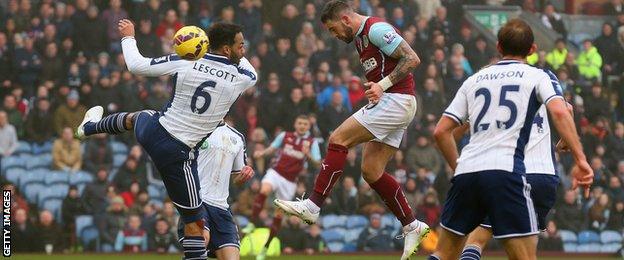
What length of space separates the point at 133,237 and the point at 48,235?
1413 mm

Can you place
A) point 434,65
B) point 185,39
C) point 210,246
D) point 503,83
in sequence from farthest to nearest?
point 434,65, point 210,246, point 185,39, point 503,83

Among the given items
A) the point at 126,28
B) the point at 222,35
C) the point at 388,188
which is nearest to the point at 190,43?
the point at 222,35

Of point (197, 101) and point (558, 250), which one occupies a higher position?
point (197, 101)

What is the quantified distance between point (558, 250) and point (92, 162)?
8476 millimetres

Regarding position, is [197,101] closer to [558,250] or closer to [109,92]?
[109,92]

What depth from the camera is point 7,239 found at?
640 inches

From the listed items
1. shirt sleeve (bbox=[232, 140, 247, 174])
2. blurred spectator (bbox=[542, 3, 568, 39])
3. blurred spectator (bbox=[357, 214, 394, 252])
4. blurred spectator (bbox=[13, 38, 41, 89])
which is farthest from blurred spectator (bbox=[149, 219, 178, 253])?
blurred spectator (bbox=[542, 3, 568, 39])

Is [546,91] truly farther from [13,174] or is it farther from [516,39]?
[13,174]

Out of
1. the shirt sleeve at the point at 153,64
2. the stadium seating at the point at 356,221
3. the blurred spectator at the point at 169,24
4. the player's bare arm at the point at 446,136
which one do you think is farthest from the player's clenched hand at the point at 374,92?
the blurred spectator at the point at 169,24

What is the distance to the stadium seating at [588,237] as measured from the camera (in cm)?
2352

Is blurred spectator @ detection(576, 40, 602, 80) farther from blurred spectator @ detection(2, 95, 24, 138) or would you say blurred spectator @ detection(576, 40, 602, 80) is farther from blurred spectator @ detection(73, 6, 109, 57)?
blurred spectator @ detection(2, 95, 24, 138)

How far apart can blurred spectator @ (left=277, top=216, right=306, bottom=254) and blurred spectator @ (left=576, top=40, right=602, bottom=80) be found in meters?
7.00

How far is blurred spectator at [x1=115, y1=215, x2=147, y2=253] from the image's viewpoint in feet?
71.5

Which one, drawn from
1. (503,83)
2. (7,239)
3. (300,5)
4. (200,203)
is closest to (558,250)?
(300,5)
